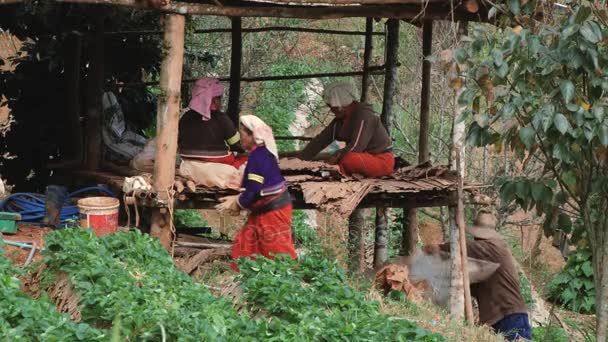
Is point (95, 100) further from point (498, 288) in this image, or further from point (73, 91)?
point (498, 288)

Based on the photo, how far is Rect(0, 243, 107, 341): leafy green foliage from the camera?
17.6ft

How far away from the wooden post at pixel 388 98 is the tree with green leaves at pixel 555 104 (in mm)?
4826

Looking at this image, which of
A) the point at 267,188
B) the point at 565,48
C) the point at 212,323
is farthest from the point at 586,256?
the point at 212,323

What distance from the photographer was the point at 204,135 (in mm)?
10039

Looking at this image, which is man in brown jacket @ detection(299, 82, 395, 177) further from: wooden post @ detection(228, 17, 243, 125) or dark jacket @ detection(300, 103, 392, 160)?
wooden post @ detection(228, 17, 243, 125)

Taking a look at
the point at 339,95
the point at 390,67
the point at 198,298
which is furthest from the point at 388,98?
the point at 198,298

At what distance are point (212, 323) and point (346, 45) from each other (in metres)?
17.9

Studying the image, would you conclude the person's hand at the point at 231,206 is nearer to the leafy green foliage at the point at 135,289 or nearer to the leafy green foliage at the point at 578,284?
the leafy green foliage at the point at 135,289

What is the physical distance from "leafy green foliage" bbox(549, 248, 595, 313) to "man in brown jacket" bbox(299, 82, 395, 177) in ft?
16.7

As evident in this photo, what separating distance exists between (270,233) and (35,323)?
3627mm

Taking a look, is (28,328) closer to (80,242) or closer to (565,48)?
(80,242)

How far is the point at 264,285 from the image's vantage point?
724cm

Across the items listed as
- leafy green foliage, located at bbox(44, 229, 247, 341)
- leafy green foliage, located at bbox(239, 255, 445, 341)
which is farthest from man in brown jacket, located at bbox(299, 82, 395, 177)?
leafy green foliage, located at bbox(44, 229, 247, 341)

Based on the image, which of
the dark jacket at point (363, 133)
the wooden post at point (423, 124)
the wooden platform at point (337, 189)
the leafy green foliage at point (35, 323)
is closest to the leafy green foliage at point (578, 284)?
the wooden post at point (423, 124)
